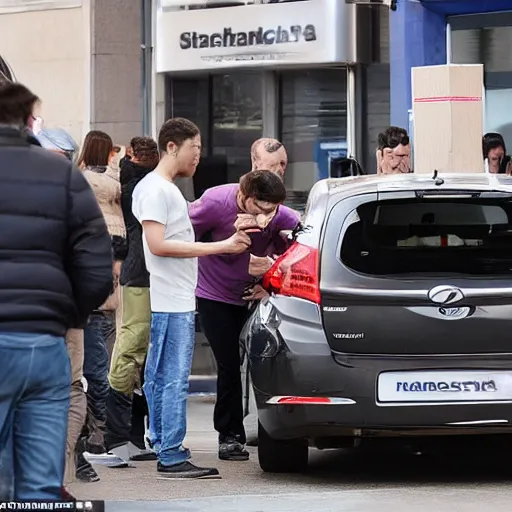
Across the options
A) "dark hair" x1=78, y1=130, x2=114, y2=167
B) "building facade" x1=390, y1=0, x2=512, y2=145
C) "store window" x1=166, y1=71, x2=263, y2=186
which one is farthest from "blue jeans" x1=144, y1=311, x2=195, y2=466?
"store window" x1=166, y1=71, x2=263, y2=186

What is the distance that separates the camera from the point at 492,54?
1709cm

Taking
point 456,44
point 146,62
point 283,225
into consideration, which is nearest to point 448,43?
point 456,44

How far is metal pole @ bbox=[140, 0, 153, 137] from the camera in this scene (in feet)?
65.3

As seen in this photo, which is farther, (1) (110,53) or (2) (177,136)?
(1) (110,53)

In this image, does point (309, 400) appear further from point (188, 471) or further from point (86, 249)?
point (86, 249)

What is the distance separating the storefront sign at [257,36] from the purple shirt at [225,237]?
8.49 metres

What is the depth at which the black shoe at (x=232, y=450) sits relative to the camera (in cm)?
953

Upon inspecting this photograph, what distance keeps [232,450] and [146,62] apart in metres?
11.1

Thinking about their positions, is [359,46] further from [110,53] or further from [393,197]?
[393,197]

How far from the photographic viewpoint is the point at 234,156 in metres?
19.2

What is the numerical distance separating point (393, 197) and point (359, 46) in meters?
9.81

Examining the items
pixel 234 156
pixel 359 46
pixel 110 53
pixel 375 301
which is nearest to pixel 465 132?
pixel 375 301

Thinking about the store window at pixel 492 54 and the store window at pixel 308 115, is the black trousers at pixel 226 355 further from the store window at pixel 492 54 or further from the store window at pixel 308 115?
the store window at pixel 308 115

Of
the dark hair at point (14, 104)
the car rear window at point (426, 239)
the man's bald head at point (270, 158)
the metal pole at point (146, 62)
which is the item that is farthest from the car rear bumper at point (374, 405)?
the metal pole at point (146, 62)
